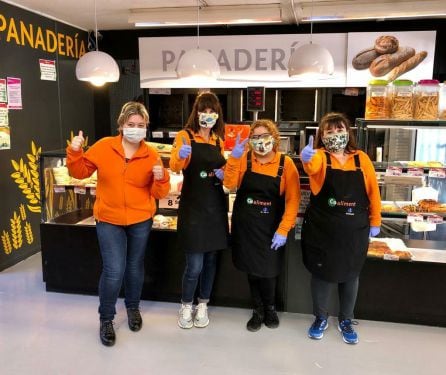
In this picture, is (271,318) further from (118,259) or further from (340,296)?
(118,259)

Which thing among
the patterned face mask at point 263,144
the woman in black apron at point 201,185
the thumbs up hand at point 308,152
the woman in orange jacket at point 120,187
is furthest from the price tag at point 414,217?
the woman in orange jacket at point 120,187

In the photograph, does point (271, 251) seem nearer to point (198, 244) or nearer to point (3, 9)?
point (198, 244)

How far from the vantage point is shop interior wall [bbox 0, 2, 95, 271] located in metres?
4.24

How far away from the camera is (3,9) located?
4.14 m

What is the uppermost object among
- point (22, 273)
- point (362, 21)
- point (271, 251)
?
point (362, 21)

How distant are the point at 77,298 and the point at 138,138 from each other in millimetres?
1545

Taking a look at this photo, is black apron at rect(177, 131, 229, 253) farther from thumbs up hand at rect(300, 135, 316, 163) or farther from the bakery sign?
the bakery sign

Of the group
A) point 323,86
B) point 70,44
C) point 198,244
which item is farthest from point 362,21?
point 198,244

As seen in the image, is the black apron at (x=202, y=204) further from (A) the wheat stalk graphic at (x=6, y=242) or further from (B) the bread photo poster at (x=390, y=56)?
(B) the bread photo poster at (x=390, y=56)

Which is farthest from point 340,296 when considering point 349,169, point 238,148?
point 238,148

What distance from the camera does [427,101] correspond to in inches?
113

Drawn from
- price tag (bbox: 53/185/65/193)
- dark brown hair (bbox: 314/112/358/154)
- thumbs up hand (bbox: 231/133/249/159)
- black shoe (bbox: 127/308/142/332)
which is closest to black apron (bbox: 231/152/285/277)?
thumbs up hand (bbox: 231/133/249/159)

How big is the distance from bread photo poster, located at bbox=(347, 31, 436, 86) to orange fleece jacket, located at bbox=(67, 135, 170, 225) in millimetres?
3243

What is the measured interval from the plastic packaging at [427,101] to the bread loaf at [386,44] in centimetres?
235
